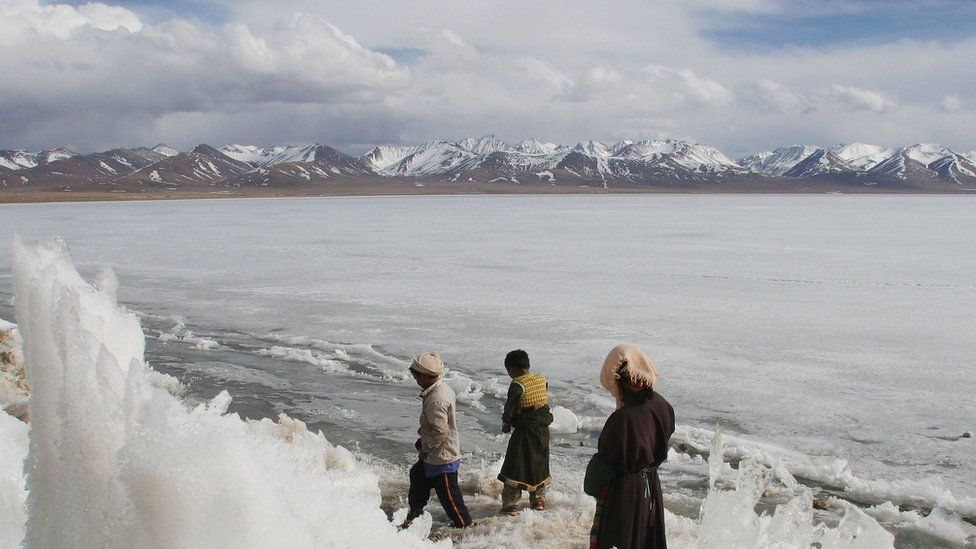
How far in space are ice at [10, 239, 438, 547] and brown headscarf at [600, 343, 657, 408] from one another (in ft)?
6.53

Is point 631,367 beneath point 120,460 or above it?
beneath

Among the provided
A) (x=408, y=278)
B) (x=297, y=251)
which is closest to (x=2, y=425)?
(x=408, y=278)

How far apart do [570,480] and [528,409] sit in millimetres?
1105

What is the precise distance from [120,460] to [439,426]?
158 inches

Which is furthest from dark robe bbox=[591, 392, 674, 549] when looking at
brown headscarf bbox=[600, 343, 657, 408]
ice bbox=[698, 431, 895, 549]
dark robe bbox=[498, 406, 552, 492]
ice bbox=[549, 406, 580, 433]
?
ice bbox=[549, 406, 580, 433]

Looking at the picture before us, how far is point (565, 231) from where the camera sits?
40.6 meters

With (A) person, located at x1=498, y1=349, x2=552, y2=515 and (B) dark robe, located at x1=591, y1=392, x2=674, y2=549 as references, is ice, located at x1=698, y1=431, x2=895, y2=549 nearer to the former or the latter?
(B) dark robe, located at x1=591, y1=392, x2=674, y2=549

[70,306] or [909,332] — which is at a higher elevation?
[70,306]

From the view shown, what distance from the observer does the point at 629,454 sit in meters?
3.48

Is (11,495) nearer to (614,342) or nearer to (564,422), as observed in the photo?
(564,422)

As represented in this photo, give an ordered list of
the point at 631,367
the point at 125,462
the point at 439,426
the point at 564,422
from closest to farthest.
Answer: the point at 125,462 → the point at 631,367 → the point at 439,426 → the point at 564,422

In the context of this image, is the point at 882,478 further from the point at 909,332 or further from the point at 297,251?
the point at 297,251

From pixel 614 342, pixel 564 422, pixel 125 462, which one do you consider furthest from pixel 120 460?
pixel 614 342

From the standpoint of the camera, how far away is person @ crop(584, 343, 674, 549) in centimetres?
343
